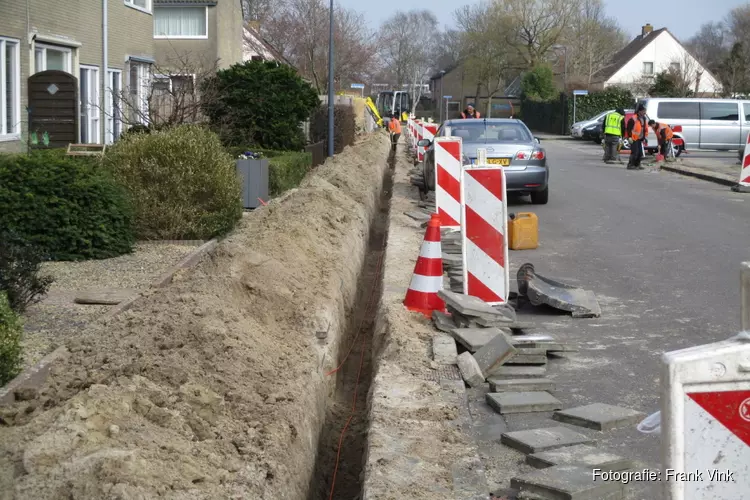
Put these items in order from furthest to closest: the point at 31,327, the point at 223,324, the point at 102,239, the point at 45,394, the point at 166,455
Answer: the point at 102,239, the point at 31,327, the point at 223,324, the point at 45,394, the point at 166,455

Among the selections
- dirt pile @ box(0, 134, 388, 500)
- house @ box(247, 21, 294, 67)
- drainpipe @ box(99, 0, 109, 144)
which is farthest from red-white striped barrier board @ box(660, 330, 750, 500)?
house @ box(247, 21, 294, 67)

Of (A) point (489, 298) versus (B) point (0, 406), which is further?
(A) point (489, 298)

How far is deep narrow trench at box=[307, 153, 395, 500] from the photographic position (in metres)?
5.61

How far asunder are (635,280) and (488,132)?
7.96 m

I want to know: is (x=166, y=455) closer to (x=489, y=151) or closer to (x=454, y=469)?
(x=454, y=469)

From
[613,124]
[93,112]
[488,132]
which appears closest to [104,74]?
[93,112]

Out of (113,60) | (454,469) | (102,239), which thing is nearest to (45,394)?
(454,469)

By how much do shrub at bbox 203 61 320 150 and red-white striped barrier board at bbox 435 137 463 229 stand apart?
23.3ft

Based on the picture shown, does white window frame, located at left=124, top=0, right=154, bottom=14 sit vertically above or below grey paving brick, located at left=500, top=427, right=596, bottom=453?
above

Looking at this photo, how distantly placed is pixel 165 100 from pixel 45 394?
1333 centimetres

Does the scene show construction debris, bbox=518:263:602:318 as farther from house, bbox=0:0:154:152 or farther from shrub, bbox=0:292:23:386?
house, bbox=0:0:154:152

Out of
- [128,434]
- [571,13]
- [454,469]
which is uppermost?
[571,13]

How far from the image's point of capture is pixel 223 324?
5898 millimetres

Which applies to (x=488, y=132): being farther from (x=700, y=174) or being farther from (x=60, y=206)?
(x=60, y=206)
